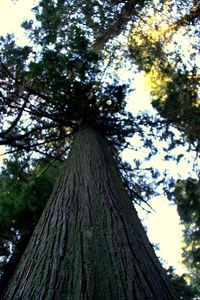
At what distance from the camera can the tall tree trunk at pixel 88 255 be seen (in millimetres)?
1420

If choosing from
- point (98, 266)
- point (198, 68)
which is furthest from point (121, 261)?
point (198, 68)

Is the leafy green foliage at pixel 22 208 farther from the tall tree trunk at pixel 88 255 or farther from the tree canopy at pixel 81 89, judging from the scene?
the tall tree trunk at pixel 88 255

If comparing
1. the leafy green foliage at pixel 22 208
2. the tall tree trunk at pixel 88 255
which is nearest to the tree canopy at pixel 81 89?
the leafy green foliage at pixel 22 208

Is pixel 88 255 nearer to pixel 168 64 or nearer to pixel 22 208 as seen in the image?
pixel 22 208

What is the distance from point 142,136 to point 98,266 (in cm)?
521

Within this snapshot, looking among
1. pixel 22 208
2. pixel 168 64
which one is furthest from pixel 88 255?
pixel 168 64

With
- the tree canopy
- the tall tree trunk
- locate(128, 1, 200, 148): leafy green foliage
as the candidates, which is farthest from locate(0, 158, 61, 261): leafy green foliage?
locate(128, 1, 200, 148): leafy green foliage

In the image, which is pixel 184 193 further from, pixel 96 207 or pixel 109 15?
pixel 96 207

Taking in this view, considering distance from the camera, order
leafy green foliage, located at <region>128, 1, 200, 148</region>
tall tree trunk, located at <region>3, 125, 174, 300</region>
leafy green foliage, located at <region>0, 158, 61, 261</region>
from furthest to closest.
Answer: leafy green foliage, located at <region>128, 1, 200, 148</region>, leafy green foliage, located at <region>0, 158, 61, 261</region>, tall tree trunk, located at <region>3, 125, 174, 300</region>

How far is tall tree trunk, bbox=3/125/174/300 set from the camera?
142cm

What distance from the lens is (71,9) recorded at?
686 centimetres

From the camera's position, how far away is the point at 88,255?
5.36 ft

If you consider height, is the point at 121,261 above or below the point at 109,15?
below

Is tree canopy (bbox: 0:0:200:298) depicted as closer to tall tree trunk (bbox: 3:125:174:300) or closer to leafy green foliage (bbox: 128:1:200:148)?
leafy green foliage (bbox: 128:1:200:148)
